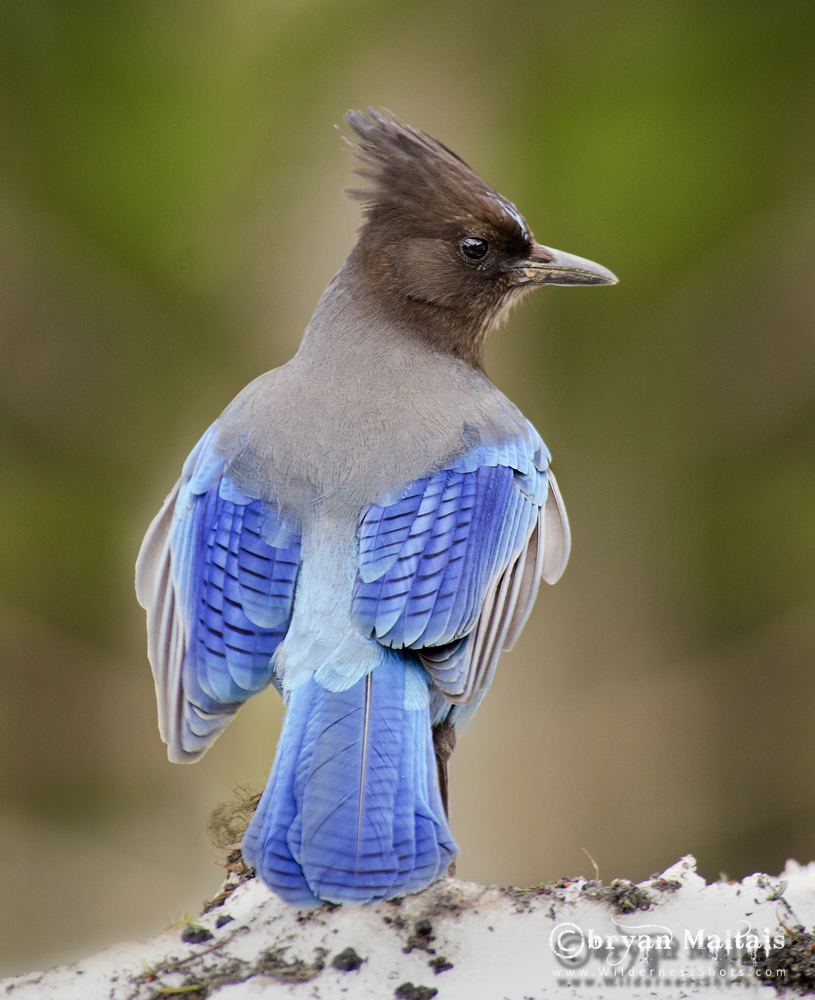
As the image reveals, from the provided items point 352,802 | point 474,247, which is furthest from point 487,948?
point 474,247

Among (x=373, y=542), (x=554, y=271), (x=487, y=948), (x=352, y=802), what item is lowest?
(x=487, y=948)

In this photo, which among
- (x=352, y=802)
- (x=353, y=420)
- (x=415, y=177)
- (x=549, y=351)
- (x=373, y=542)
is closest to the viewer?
(x=352, y=802)

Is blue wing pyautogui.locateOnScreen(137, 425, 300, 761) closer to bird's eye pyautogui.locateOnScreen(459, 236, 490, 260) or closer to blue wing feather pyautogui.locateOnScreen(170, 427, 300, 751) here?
blue wing feather pyautogui.locateOnScreen(170, 427, 300, 751)

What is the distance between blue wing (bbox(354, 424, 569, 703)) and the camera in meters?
2.69

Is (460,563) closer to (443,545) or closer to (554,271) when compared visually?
(443,545)

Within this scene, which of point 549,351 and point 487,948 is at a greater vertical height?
point 549,351

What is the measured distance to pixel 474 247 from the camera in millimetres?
3453

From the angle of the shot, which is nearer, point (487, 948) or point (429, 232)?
point (487, 948)

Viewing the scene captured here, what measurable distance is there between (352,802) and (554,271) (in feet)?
5.85

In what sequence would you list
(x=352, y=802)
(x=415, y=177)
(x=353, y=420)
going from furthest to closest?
1. (x=415, y=177)
2. (x=353, y=420)
3. (x=352, y=802)

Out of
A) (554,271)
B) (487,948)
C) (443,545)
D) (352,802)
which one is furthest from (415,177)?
(487,948)

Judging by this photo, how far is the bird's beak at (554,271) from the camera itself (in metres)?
3.55

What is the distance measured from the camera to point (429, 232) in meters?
3.41

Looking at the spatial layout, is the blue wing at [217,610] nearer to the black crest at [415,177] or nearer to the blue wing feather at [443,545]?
the blue wing feather at [443,545]
